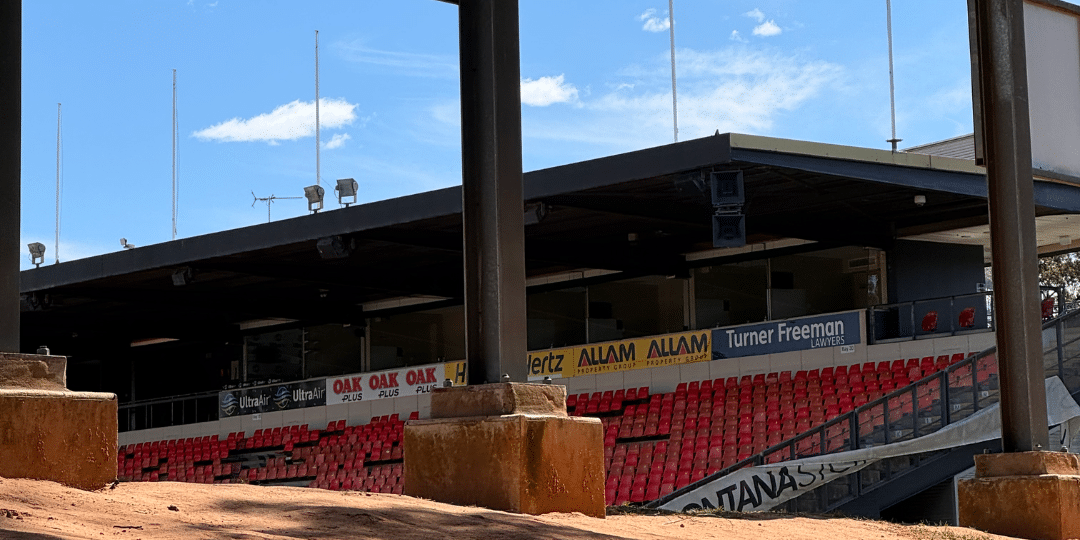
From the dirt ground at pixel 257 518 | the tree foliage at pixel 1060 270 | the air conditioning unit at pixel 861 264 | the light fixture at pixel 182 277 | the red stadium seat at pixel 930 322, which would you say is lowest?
the dirt ground at pixel 257 518

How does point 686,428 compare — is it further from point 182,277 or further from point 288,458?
point 288,458

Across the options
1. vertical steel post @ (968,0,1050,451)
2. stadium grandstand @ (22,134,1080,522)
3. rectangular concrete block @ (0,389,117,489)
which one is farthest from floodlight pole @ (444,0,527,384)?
stadium grandstand @ (22,134,1080,522)

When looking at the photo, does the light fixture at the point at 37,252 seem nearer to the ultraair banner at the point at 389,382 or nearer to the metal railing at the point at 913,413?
the ultraair banner at the point at 389,382

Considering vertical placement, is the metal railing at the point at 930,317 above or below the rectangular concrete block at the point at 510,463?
above

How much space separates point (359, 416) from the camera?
3369 centimetres

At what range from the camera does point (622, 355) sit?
2881 cm

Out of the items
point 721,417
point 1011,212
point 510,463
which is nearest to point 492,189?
point 510,463

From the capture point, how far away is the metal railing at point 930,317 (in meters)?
23.4

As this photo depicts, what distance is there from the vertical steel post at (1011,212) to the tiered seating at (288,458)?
18.9m

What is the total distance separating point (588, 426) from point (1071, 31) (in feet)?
25.9

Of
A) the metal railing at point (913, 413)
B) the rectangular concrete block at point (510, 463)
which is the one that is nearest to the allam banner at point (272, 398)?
the metal railing at point (913, 413)

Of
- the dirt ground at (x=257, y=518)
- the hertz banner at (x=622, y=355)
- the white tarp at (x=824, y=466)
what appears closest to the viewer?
the dirt ground at (x=257, y=518)

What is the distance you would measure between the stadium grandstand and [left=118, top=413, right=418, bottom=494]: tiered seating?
9cm

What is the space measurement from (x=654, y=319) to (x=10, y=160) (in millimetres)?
24580
